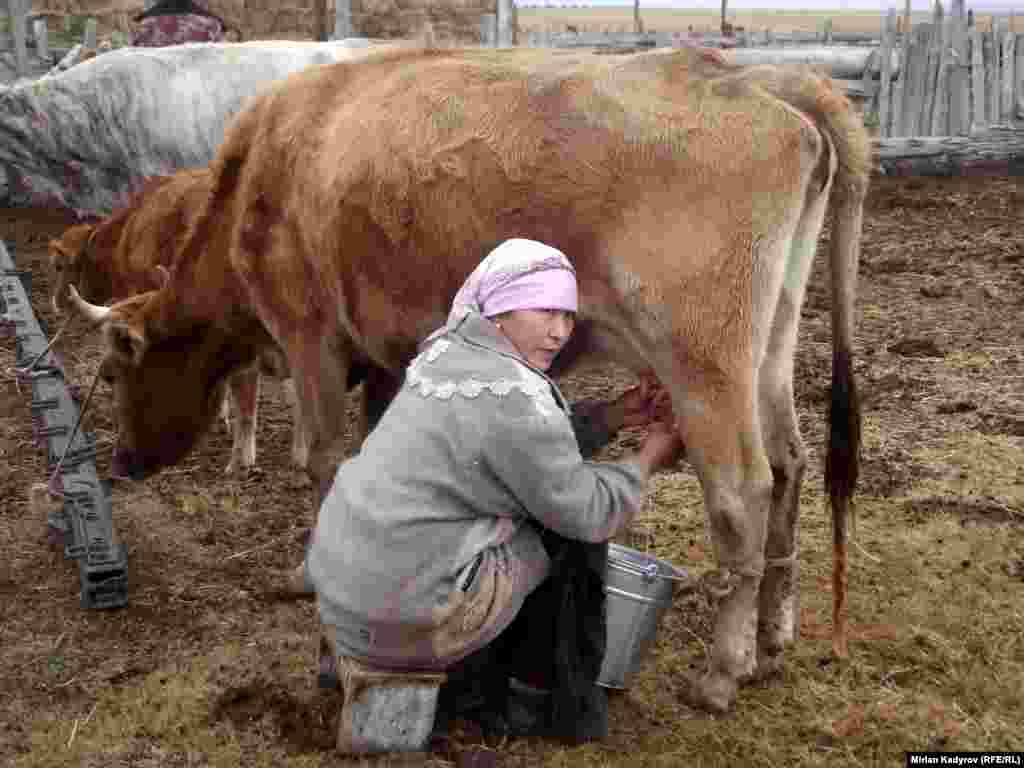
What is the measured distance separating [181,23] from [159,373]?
1112cm

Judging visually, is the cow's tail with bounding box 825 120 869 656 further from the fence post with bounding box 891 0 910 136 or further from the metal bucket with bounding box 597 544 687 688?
the fence post with bounding box 891 0 910 136

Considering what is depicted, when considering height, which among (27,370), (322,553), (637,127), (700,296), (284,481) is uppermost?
(637,127)

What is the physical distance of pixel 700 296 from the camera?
11.4 ft

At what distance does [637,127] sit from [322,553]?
5.03 feet

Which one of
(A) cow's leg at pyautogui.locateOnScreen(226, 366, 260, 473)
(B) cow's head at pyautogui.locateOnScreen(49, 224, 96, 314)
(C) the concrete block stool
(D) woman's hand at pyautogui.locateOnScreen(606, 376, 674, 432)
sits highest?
(D) woman's hand at pyautogui.locateOnScreen(606, 376, 674, 432)

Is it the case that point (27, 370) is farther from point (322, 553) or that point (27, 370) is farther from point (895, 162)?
point (895, 162)

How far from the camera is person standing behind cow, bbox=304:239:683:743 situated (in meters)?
3.12

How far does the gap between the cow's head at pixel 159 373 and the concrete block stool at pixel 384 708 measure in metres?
2.01

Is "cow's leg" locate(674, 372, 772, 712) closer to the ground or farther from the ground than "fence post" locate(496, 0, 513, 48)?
closer to the ground

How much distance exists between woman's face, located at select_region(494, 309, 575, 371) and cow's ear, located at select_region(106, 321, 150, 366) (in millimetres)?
2271

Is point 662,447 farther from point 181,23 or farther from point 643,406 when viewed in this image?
point 181,23

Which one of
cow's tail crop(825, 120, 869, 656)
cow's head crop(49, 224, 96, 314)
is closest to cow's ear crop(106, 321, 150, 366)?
cow's head crop(49, 224, 96, 314)

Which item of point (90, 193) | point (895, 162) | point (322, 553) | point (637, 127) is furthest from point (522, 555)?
A: point (895, 162)

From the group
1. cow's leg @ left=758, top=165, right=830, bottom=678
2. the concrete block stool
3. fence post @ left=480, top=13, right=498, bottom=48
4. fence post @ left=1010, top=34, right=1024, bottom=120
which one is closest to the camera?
the concrete block stool
